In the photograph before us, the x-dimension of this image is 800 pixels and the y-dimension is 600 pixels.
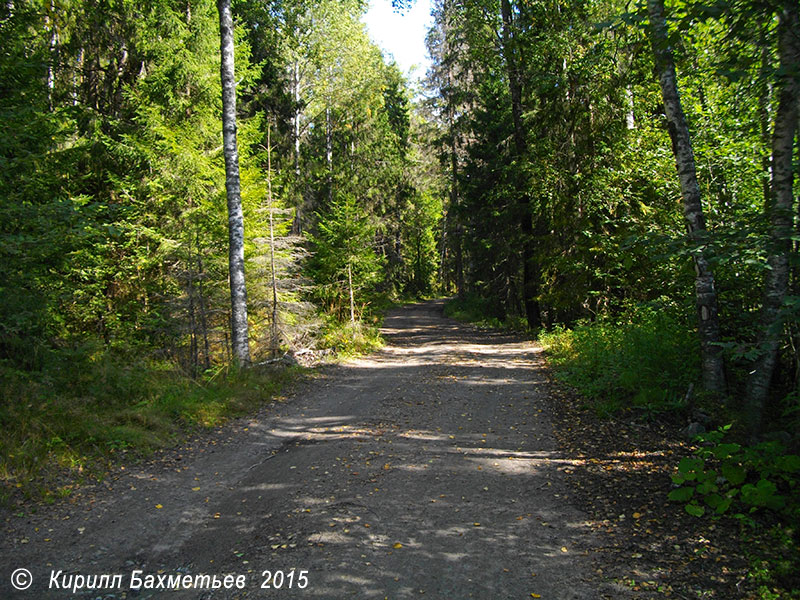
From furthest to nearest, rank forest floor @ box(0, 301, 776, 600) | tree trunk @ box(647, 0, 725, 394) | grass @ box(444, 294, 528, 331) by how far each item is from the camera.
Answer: grass @ box(444, 294, 528, 331), tree trunk @ box(647, 0, 725, 394), forest floor @ box(0, 301, 776, 600)

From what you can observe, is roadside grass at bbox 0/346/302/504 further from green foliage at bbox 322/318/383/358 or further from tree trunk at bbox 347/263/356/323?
tree trunk at bbox 347/263/356/323

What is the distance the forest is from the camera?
484 centimetres

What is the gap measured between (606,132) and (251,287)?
34.1ft

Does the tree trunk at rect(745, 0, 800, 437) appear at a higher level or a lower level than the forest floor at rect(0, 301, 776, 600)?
higher

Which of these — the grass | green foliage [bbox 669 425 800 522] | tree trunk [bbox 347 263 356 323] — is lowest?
green foliage [bbox 669 425 800 522]

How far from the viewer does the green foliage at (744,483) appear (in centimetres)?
391

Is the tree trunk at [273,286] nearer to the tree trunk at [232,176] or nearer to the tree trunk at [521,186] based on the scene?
the tree trunk at [232,176]

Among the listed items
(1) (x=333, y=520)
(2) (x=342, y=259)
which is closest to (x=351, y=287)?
(2) (x=342, y=259)

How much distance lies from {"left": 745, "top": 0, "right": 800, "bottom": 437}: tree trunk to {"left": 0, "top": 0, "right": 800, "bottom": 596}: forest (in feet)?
0.08

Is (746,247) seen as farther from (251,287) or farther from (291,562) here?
(251,287)

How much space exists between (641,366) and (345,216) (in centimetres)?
1175

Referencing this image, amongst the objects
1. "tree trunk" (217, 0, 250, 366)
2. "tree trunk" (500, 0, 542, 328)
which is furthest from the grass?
"tree trunk" (217, 0, 250, 366)

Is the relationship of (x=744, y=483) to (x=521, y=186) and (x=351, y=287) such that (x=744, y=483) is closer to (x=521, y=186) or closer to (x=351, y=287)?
(x=351, y=287)

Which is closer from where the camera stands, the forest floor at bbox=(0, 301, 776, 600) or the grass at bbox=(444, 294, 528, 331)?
the forest floor at bbox=(0, 301, 776, 600)
